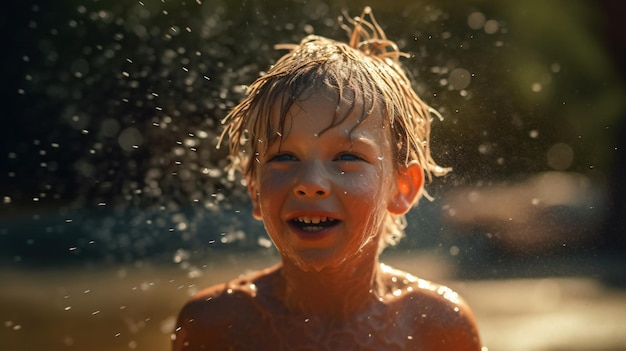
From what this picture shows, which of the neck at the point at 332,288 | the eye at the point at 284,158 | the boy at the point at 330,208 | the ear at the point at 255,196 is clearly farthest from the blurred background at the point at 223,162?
the eye at the point at 284,158

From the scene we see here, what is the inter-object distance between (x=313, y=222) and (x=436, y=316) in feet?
2.24

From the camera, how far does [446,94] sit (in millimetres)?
4145

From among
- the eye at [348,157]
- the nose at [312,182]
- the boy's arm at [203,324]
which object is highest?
the eye at [348,157]

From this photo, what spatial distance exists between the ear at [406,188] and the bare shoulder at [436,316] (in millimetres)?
312

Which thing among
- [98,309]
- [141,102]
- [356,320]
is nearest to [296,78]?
[356,320]

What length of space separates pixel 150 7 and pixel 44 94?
157cm

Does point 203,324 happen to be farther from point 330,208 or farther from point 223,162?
point 223,162

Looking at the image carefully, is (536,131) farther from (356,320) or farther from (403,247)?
(356,320)

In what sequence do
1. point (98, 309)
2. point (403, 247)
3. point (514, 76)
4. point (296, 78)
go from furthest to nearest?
point (514, 76)
point (403, 247)
point (98, 309)
point (296, 78)

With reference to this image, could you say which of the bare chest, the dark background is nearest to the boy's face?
the bare chest

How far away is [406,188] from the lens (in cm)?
264

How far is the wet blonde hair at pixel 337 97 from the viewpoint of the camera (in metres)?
2.38

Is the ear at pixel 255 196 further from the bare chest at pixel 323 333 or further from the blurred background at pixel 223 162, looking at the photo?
the blurred background at pixel 223 162

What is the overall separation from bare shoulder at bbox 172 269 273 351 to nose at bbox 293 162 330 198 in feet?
1.91
